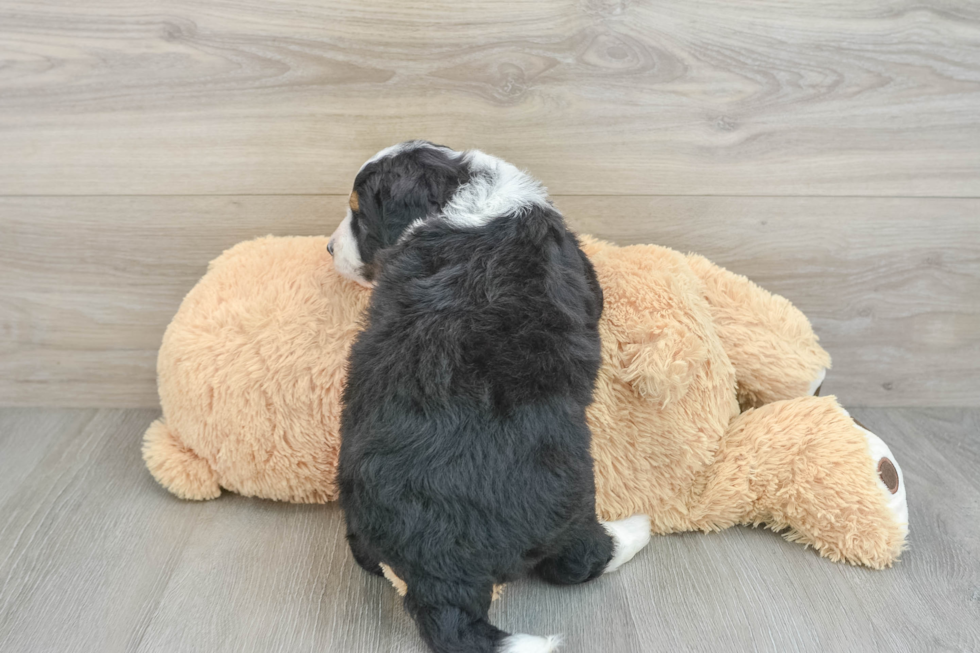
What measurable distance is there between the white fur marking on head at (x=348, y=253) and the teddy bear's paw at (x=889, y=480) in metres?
0.91

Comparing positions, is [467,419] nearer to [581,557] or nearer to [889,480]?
[581,557]

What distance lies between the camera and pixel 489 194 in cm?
109

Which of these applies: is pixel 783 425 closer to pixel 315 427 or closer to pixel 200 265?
pixel 315 427

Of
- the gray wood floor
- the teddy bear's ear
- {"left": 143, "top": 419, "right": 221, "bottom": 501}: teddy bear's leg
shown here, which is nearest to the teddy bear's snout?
the gray wood floor

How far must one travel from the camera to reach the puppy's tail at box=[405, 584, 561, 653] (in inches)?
37.4

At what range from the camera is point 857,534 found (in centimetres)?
119

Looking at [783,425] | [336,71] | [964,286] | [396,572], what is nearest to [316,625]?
[396,572]

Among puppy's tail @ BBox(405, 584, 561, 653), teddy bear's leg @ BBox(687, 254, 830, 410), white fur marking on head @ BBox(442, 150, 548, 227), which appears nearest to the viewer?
puppy's tail @ BBox(405, 584, 561, 653)

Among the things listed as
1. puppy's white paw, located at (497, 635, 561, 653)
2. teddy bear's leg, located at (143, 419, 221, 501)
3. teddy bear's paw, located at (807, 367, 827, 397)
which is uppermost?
teddy bear's paw, located at (807, 367, 827, 397)

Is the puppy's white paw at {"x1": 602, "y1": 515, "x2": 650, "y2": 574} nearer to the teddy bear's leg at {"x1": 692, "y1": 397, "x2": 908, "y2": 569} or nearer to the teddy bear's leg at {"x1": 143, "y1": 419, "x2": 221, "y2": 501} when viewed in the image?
the teddy bear's leg at {"x1": 692, "y1": 397, "x2": 908, "y2": 569}

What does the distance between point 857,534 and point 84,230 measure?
166 centimetres

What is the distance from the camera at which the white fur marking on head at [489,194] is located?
106 centimetres

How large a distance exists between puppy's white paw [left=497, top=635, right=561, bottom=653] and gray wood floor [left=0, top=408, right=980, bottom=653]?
7 cm

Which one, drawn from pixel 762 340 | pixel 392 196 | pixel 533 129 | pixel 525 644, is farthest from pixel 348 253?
pixel 762 340
